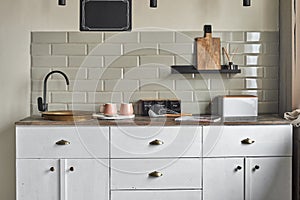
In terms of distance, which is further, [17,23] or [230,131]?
[17,23]

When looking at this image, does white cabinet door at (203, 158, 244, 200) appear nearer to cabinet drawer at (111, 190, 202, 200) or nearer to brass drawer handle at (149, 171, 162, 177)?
cabinet drawer at (111, 190, 202, 200)

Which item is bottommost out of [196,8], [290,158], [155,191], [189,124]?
[155,191]

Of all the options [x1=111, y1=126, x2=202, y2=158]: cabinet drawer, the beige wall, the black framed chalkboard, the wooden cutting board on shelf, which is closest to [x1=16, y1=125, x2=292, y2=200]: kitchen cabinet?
[x1=111, y1=126, x2=202, y2=158]: cabinet drawer

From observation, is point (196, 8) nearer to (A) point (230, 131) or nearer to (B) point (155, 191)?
(A) point (230, 131)

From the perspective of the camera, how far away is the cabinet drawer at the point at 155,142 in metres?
3.37

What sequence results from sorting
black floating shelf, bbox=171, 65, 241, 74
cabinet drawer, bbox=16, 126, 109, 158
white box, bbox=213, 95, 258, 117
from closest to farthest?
cabinet drawer, bbox=16, 126, 109, 158 → white box, bbox=213, 95, 258, 117 → black floating shelf, bbox=171, 65, 241, 74

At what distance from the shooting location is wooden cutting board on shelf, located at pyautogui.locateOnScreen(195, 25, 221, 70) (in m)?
3.94

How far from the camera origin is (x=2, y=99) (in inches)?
154

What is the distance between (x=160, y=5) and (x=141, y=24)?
214 mm

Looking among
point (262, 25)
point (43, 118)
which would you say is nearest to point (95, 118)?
point (43, 118)

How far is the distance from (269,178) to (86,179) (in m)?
1.25

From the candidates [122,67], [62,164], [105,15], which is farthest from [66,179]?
[105,15]

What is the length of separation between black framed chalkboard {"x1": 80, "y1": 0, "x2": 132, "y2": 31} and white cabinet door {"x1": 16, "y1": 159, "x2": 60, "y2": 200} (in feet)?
3.84

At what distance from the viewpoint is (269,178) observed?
343 centimetres
